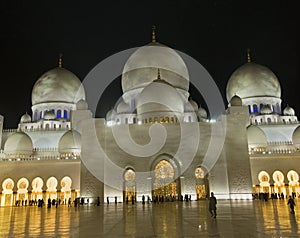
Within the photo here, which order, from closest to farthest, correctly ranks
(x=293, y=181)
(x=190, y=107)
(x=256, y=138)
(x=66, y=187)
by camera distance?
1. (x=293, y=181)
2. (x=66, y=187)
3. (x=256, y=138)
4. (x=190, y=107)

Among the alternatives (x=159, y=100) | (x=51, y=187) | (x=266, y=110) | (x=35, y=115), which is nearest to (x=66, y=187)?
(x=51, y=187)

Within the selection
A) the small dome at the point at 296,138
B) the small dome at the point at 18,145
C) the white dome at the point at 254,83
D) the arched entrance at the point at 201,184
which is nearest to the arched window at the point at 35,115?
the small dome at the point at 18,145

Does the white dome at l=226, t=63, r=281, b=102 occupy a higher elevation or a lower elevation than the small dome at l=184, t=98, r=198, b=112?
higher

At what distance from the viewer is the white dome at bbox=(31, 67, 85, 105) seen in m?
30.3

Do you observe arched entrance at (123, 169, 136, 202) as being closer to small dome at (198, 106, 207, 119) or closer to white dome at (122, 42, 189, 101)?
white dome at (122, 42, 189, 101)

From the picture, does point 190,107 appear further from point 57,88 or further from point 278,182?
point 57,88

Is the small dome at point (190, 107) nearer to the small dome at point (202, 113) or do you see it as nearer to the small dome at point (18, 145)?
the small dome at point (202, 113)

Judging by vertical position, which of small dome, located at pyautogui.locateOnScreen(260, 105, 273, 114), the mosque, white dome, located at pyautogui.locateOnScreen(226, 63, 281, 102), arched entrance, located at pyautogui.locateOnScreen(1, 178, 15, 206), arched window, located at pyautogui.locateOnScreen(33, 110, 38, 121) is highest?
white dome, located at pyautogui.locateOnScreen(226, 63, 281, 102)

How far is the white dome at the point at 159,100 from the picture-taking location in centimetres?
2259

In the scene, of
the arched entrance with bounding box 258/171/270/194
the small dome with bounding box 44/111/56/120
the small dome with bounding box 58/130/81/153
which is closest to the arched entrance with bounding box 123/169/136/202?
the small dome with bounding box 58/130/81/153

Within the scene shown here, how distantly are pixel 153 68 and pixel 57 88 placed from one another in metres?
10.3

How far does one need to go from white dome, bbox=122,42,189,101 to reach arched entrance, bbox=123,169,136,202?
8.78 m

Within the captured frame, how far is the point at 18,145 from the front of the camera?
24.8m

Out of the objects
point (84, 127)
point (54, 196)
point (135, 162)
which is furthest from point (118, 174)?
point (54, 196)
